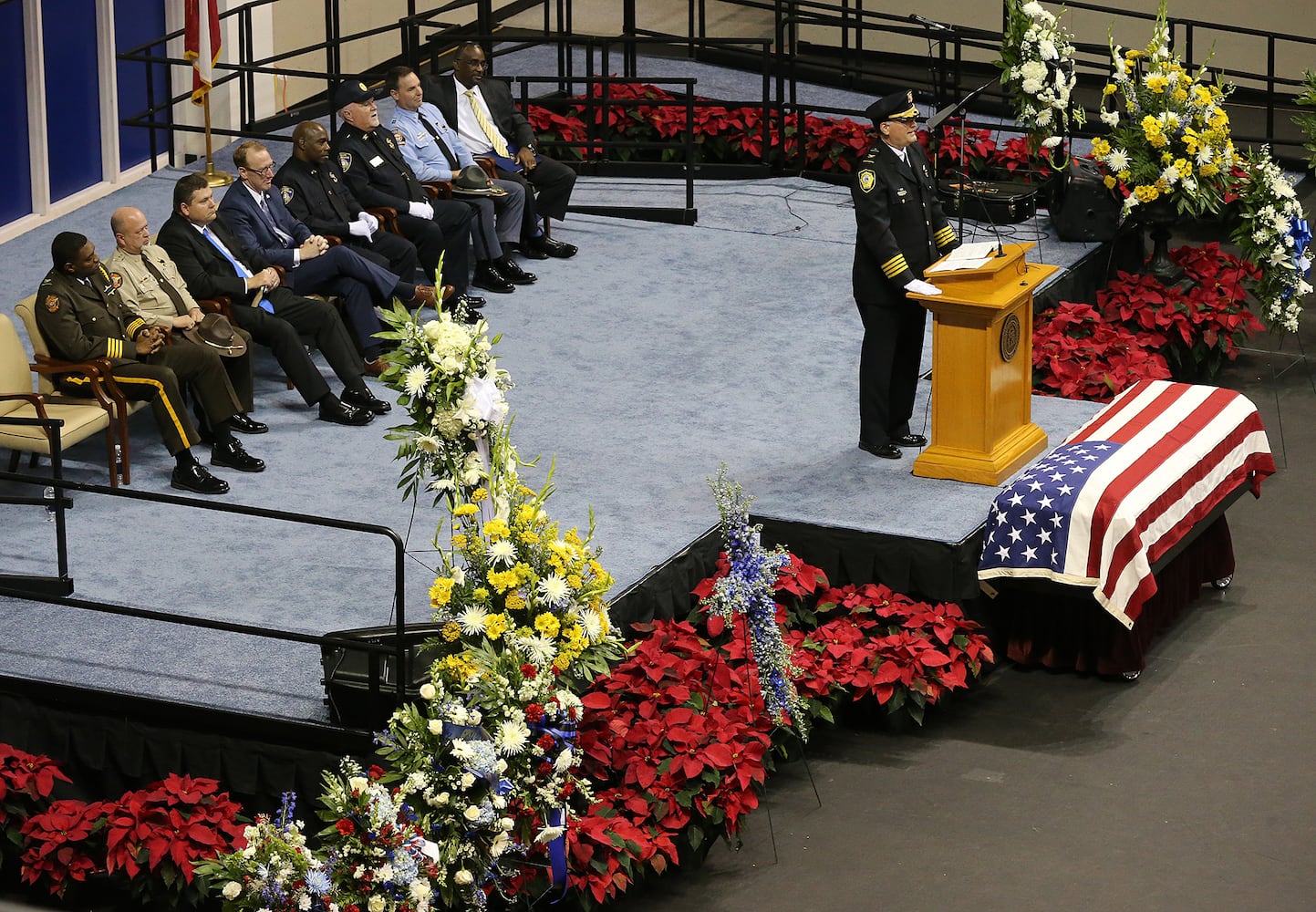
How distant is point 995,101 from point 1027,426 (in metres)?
7.11

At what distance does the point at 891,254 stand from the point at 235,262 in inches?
115

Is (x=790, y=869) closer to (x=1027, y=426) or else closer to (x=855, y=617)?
(x=855, y=617)

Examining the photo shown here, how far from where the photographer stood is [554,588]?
5.91 m

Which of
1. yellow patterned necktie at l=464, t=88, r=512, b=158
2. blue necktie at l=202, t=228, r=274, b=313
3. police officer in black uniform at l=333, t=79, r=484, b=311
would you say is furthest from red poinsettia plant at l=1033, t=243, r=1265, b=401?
blue necktie at l=202, t=228, r=274, b=313

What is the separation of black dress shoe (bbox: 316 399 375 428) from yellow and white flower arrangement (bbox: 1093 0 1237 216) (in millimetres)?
4360

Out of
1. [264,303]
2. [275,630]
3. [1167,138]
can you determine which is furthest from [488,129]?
[275,630]

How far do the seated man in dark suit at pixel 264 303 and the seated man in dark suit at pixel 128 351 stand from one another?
0.57 metres

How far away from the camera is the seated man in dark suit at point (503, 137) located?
11.1 metres

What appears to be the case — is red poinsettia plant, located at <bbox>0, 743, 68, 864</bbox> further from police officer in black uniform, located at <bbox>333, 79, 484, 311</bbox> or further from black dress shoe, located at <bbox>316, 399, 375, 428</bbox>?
police officer in black uniform, located at <bbox>333, 79, 484, 311</bbox>

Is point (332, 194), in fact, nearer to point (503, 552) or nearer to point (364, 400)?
point (364, 400)

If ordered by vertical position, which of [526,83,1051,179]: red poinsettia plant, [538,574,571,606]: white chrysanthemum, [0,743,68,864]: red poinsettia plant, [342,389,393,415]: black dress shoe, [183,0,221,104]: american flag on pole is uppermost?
[183,0,221,104]: american flag on pole

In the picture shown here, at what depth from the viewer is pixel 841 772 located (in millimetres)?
7031

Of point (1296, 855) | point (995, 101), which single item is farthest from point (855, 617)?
point (995, 101)

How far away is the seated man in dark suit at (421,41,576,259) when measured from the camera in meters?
11.1
